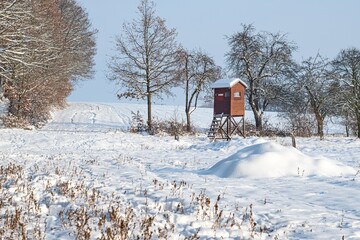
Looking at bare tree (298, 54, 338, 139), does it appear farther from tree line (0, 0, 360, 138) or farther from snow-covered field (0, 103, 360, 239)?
snow-covered field (0, 103, 360, 239)

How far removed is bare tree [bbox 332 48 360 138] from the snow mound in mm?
22834

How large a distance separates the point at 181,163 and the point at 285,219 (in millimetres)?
7133

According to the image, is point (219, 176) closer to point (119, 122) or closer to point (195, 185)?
point (195, 185)


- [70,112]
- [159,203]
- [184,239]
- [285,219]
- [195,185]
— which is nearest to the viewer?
[184,239]

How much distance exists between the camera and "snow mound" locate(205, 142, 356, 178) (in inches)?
381

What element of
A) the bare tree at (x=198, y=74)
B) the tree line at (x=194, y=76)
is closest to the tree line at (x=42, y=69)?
the tree line at (x=194, y=76)

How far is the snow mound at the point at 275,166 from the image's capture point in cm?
967

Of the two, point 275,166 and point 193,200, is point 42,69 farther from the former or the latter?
point 193,200

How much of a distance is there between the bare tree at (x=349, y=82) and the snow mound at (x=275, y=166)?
22834 millimetres

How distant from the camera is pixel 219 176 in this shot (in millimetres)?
9742

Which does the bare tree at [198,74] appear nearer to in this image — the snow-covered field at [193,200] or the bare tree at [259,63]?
the bare tree at [259,63]

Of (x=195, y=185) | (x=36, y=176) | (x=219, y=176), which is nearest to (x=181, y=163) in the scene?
(x=219, y=176)

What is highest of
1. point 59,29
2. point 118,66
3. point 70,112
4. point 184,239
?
point 59,29

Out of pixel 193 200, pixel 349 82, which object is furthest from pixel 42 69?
pixel 349 82
